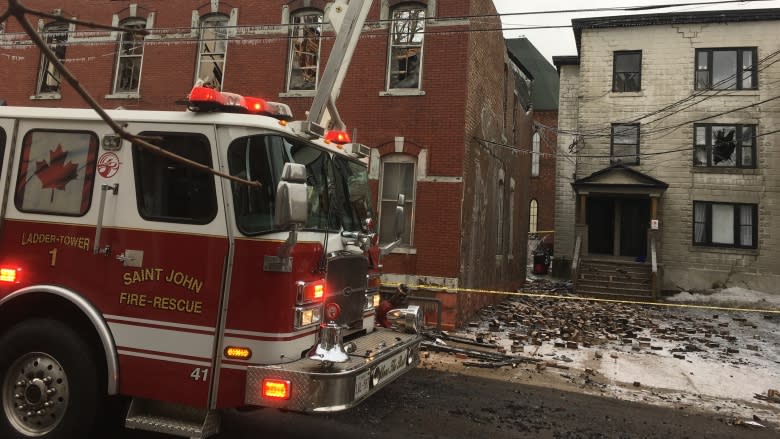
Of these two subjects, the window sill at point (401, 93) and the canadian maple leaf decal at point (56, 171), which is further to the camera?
the window sill at point (401, 93)

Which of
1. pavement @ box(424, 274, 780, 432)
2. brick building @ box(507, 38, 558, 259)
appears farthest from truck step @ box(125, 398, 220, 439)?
brick building @ box(507, 38, 558, 259)

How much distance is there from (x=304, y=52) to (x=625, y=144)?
1538cm

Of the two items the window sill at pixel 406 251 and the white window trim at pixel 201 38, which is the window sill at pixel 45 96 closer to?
the white window trim at pixel 201 38

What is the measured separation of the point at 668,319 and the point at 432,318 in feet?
25.4

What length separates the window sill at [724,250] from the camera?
19703 mm

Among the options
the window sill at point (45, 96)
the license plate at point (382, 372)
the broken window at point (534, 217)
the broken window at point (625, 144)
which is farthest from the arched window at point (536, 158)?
the license plate at point (382, 372)

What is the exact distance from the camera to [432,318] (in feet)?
34.6

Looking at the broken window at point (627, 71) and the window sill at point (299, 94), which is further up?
the broken window at point (627, 71)

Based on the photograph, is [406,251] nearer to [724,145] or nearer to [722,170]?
[722,170]

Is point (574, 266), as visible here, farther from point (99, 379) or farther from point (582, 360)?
point (99, 379)

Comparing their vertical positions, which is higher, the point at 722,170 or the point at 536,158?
the point at 536,158

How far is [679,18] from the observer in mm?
20844

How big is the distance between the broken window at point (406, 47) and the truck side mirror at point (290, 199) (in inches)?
344

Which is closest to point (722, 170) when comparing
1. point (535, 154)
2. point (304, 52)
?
point (535, 154)
